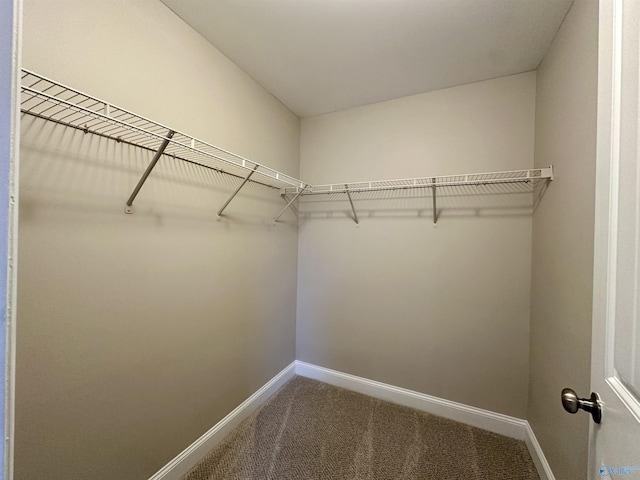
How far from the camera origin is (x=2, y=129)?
36 cm

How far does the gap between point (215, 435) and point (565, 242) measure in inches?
87.7

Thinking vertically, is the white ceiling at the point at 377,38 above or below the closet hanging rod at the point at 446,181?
above

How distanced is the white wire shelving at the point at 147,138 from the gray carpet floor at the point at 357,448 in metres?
1.47

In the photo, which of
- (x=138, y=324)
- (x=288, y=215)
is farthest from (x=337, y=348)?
(x=138, y=324)

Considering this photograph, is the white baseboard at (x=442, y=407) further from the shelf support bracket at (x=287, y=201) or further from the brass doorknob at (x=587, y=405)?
the shelf support bracket at (x=287, y=201)

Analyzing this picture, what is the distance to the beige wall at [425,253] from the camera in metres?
1.68

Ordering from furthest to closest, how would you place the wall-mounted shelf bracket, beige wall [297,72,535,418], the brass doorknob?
beige wall [297,72,535,418], the wall-mounted shelf bracket, the brass doorknob

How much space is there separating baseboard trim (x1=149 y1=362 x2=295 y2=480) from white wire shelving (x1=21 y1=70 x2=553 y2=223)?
135cm

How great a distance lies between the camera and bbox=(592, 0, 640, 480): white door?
0.49m

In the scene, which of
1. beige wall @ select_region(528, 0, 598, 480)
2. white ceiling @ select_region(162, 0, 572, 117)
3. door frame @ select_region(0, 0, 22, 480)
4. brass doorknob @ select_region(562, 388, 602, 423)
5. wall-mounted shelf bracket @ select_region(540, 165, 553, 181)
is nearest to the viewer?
door frame @ select_region(0, 0, 22, 480)

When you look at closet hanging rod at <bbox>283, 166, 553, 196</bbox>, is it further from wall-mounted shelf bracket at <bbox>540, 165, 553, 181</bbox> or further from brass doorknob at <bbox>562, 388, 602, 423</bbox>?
brass doorknob at <bbox>562, 388, 602, 423</bbox>

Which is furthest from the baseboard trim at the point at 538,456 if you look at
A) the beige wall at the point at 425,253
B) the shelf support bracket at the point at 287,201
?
the shelf support bracket at the point at 287,201

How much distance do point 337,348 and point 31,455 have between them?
1.80m

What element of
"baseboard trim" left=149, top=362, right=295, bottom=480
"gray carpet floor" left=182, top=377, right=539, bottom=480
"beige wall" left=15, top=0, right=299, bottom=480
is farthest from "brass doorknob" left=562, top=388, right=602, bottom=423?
"baseboard trim" left=149, top=362, right=295, bottom=480
